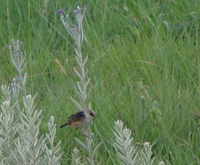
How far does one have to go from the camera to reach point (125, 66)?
4664 millimetres

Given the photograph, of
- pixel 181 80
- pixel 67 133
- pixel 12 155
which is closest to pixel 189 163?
pixel 67 133

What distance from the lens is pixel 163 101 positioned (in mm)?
4168

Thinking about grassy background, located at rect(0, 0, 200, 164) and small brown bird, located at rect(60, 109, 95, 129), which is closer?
small brown bird, located at rect(60, 109, 95, 129)

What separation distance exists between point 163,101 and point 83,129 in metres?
1.64

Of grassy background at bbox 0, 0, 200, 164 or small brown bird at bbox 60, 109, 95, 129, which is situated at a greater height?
small brown bird at bbox 60, 109, 95, 129

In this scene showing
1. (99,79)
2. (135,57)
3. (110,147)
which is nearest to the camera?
(110,147)

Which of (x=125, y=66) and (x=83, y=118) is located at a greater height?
(x=83, y=118)

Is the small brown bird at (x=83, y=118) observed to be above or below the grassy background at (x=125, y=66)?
above

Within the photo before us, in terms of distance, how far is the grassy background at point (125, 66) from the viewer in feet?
12.9

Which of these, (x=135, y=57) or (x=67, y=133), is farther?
(x=135, y=57)

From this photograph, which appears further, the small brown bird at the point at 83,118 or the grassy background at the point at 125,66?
the grassy background at the point at 125,66

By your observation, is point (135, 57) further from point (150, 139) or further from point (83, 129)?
point (83, 129)

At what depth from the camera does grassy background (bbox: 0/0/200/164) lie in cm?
392

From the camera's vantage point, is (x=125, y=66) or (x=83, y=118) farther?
(x=125, y=66)
